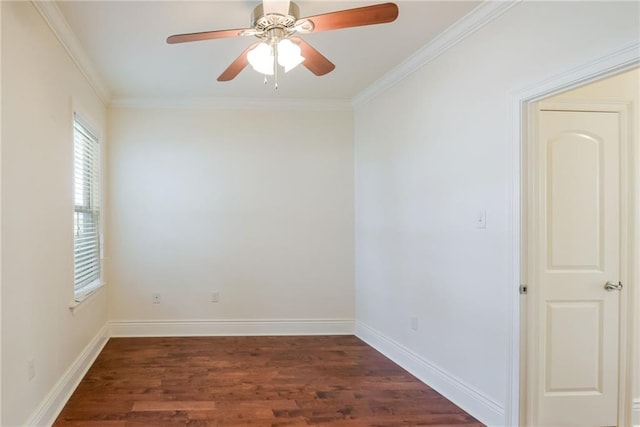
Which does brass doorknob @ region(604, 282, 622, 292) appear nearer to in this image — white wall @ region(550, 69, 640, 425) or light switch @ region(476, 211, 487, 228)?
white wall @ region(550, 69, 640, 425)

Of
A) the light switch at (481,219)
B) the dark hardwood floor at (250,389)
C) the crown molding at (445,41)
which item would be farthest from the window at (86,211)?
the light switch at (481,219)

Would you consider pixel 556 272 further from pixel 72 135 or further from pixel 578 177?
pixel 72 135

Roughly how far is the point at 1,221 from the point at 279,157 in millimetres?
2934

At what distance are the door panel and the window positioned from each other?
3419mm

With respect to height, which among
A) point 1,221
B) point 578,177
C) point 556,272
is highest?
point 578,177

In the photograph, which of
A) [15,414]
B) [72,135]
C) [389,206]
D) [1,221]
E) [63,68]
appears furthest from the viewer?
[389,206]

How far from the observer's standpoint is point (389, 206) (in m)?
3.80

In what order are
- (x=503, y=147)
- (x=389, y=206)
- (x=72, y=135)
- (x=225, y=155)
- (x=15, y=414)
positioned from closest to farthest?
(x=15, y=414)
(x=503, y=147)
(x=72, y=135)
(x=389, y=206)
(x=225, y=155)

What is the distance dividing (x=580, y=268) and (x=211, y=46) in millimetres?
2968

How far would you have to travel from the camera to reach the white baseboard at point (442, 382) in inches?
98.3

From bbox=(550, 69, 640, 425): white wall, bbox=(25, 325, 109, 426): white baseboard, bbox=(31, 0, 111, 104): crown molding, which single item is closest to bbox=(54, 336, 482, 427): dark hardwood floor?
bbox=(25, 325, 109, 426): white baseboard

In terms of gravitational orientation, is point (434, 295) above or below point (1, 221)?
below

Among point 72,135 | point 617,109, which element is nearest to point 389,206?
point 617,109

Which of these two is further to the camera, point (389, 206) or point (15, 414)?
point (389, 206)
